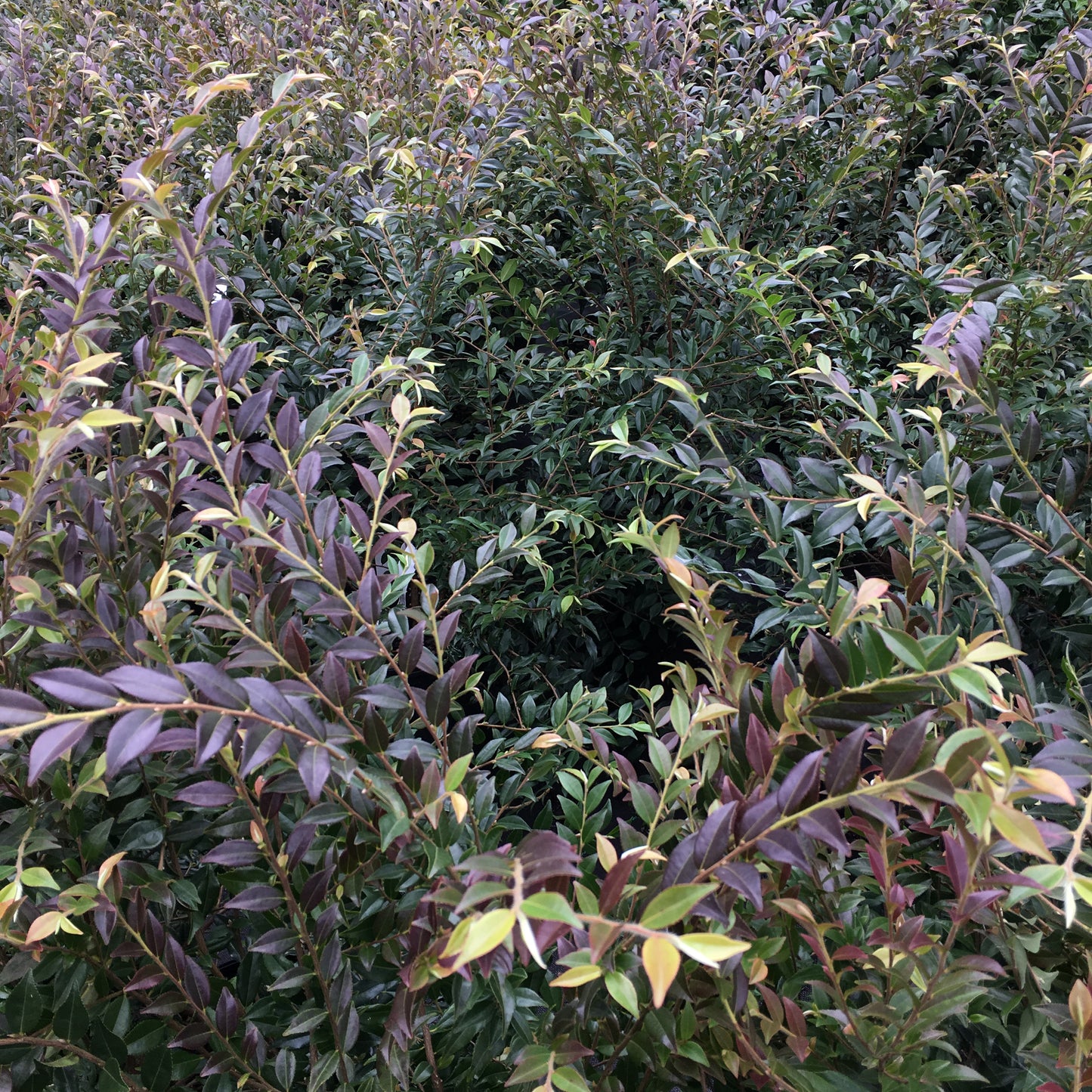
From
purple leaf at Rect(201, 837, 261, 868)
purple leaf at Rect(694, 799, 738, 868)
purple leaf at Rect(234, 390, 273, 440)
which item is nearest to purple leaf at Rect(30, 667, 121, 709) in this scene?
purple leaf at Rect(201, 837, 261, 868)

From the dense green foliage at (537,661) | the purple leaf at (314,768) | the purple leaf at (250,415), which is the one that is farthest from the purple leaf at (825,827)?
the purple leaf at (250,415)

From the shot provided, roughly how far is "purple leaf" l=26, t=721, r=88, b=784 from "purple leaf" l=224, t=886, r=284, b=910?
0.33m

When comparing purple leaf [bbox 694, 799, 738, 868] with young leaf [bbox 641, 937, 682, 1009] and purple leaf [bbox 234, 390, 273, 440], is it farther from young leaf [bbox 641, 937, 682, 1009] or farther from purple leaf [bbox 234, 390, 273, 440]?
purple leaf [bbox 234, 390, 273, 440]

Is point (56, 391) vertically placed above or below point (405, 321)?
above

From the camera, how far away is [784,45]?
2.54 m

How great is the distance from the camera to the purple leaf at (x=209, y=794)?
32.4 inches

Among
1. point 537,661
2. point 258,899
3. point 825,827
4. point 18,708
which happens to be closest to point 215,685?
point 18,708

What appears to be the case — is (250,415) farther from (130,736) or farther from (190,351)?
(130,736)

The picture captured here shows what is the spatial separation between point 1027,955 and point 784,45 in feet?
8.81

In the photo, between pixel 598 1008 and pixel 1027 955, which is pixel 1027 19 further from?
pixel 598 1008

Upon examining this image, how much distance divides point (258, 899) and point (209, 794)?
145 millimetres

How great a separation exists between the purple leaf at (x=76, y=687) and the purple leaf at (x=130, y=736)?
0.03m

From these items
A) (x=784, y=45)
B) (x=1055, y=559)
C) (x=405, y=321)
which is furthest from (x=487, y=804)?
(x=784, y=45)

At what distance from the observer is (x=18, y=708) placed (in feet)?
2.15
